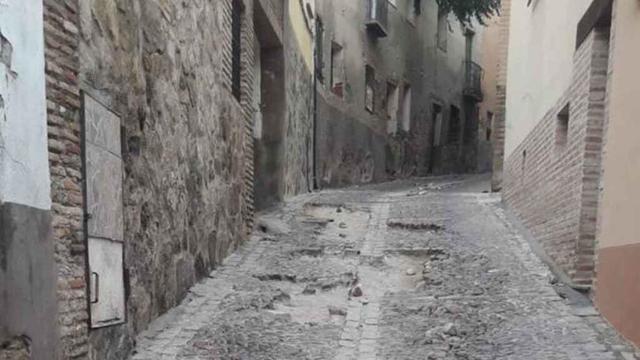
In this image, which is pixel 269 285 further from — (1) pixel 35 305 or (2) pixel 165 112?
(1) pixel 35 305

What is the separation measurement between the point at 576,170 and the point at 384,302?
1992mm

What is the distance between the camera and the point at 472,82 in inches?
1017

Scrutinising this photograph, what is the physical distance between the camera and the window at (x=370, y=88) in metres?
17.3

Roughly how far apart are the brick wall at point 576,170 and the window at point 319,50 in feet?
24.0

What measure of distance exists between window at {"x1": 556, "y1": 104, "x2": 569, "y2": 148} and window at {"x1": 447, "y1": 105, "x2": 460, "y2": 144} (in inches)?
751

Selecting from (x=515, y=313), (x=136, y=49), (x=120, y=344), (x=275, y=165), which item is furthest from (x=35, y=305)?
(x=275, y=165)

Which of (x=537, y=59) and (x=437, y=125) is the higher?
(x=537, y=59)

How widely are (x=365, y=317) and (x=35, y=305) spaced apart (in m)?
3.10

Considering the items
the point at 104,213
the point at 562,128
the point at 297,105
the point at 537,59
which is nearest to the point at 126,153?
the point at 104,213

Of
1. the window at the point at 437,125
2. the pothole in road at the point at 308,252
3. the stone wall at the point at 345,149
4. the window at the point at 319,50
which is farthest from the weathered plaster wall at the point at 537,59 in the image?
the window at the point at 437,125

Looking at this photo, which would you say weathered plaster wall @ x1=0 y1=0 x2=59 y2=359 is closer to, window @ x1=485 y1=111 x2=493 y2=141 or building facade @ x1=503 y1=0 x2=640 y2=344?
building facade @ x1=503 y1=0 x2=640 y2=344

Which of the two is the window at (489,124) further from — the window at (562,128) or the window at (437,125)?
the window at (562,128)

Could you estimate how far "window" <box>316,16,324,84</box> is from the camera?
13.4 m

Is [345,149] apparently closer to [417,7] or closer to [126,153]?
[417,7]
